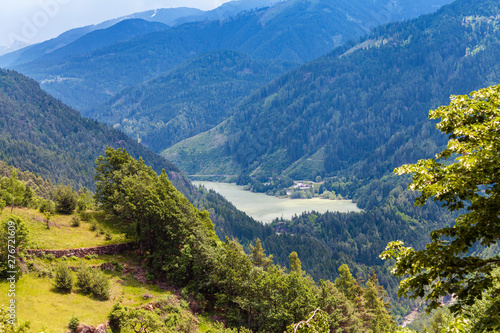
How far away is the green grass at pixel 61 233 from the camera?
67.8 m

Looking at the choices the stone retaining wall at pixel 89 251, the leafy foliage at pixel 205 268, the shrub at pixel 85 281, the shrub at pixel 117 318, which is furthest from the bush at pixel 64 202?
the shrub at pixel 117 318

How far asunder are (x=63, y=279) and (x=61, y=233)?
19.5m

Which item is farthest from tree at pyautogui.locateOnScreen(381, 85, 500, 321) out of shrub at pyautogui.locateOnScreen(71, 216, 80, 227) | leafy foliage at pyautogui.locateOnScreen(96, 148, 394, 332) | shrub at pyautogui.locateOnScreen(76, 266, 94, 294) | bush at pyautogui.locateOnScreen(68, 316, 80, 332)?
shrub at pyautogui.locateOnScreen(71, 216, 80, 227)

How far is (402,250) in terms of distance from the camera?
21.3 metres

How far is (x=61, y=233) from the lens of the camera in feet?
245

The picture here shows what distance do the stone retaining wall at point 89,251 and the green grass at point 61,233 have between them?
1190mm

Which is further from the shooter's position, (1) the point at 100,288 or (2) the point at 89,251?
(2) the point at 89,251

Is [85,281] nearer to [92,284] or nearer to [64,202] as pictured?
[92,284]

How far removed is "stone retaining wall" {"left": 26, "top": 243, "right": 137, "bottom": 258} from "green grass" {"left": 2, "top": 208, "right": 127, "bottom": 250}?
1.19m

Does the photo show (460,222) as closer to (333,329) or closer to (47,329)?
(47,329)

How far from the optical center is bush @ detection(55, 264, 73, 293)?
57.2 meters

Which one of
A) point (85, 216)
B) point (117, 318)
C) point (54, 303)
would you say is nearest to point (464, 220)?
point (117, 318)

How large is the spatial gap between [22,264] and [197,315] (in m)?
29.1

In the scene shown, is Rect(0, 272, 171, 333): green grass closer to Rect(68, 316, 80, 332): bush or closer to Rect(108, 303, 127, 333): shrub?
Rect(68, 316, 80, 332): bush
